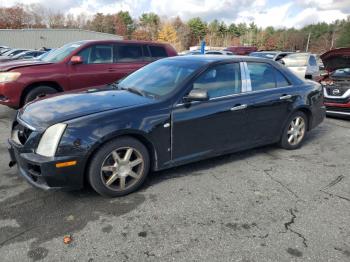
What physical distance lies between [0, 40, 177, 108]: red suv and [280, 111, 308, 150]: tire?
4.11 meters

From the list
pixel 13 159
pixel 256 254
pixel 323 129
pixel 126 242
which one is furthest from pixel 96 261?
pixel 323 129

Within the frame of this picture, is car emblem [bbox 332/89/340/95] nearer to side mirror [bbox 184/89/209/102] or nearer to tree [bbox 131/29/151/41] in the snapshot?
side mirror [bbox 184/89/209/102]

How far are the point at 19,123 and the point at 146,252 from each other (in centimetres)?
201

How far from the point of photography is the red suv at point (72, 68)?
628cm

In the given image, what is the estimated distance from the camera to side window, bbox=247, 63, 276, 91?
449 centimetres

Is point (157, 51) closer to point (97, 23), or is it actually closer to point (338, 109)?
point (338, 109)

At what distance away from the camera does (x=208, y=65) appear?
13.5 feet

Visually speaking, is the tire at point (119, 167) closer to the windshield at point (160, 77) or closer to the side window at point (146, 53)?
the windshield at point (160, 77)

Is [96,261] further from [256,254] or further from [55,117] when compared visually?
[55,117]

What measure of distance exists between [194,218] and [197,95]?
4.56ft

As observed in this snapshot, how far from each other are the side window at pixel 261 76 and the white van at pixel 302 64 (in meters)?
8.62

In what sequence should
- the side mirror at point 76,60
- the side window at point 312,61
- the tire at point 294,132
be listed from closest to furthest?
1. the tire at point 294,132
2. the side mirror at point 76,60
3. the side window at point 312,61

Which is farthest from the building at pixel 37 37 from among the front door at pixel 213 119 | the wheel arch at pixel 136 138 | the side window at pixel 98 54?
the wheel arch at pixel 136 138

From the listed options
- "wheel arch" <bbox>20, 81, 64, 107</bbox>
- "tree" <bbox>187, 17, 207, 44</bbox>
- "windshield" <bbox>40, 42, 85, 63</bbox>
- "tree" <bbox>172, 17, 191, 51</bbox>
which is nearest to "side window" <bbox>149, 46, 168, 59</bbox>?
"windshield" <bbox>40, 42, 85, 63</bbox>
